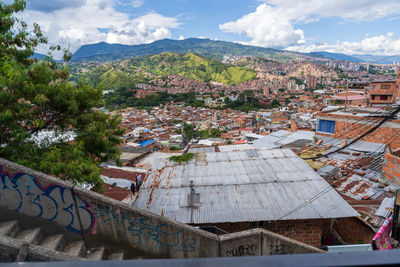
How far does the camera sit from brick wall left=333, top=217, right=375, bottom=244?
5.85m

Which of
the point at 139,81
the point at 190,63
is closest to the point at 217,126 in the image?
the point at 139,81

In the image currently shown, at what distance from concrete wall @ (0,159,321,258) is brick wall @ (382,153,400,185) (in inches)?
215

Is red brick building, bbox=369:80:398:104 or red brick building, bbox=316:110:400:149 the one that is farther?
red brick building, bbox=369:80:398:104

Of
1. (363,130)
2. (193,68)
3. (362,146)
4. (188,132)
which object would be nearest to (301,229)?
(362,146)

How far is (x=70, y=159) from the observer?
4.96m

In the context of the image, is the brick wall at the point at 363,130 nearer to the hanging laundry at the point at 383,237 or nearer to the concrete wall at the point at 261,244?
the hanging laundry at the point at 383,237

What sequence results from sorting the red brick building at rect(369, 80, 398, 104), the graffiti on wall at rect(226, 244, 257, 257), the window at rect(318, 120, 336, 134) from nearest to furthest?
the graffiti on wall at rect(226, 244, 257, 257)
the window at rect(318, 120, 336, 134)
the red brick building at rect(369, 80, 398, 104)

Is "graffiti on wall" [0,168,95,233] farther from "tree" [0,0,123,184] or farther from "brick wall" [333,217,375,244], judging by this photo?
"brick wall" [333,217,375,244]

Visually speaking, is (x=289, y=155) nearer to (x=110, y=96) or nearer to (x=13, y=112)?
(x=13, y=112)

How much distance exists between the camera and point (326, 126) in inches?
549

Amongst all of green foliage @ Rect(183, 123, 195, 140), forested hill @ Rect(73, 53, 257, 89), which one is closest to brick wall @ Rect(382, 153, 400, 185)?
green foliage @ Rect(183, 123, 195, 140)

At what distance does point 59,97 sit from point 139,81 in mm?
126124

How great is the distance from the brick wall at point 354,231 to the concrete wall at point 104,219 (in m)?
3.49

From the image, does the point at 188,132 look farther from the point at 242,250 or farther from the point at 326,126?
the point at 242,250
